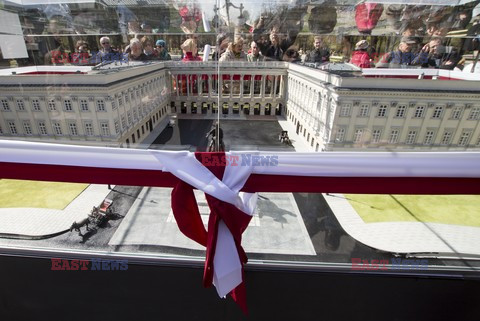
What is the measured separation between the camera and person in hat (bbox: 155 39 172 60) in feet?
5.29

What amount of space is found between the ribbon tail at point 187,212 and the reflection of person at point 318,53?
1328 millimetres

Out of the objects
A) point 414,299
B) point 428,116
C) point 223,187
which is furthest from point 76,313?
point 428,116

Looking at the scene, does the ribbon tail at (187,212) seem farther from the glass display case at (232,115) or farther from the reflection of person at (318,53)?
the reflection of person at (318,53)

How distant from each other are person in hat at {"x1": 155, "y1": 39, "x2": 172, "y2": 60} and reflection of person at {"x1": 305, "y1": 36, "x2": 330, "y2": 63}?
3.34 ft

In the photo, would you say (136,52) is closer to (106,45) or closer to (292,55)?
(106,45)

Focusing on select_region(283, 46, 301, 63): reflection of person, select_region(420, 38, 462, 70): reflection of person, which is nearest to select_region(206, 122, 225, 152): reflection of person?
select_region(283, 46, 301, 63): reflection of person

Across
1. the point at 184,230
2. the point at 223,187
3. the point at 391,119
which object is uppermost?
the point at 391,119

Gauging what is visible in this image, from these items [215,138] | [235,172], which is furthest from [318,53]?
[235,172]

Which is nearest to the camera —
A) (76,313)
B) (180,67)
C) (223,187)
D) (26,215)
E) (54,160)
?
(223,187)

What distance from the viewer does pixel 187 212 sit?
1334mm

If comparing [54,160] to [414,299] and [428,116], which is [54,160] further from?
[414,299]

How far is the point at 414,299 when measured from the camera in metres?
1.72

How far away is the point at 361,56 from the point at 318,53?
309mm

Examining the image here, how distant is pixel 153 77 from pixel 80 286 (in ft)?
5.17
